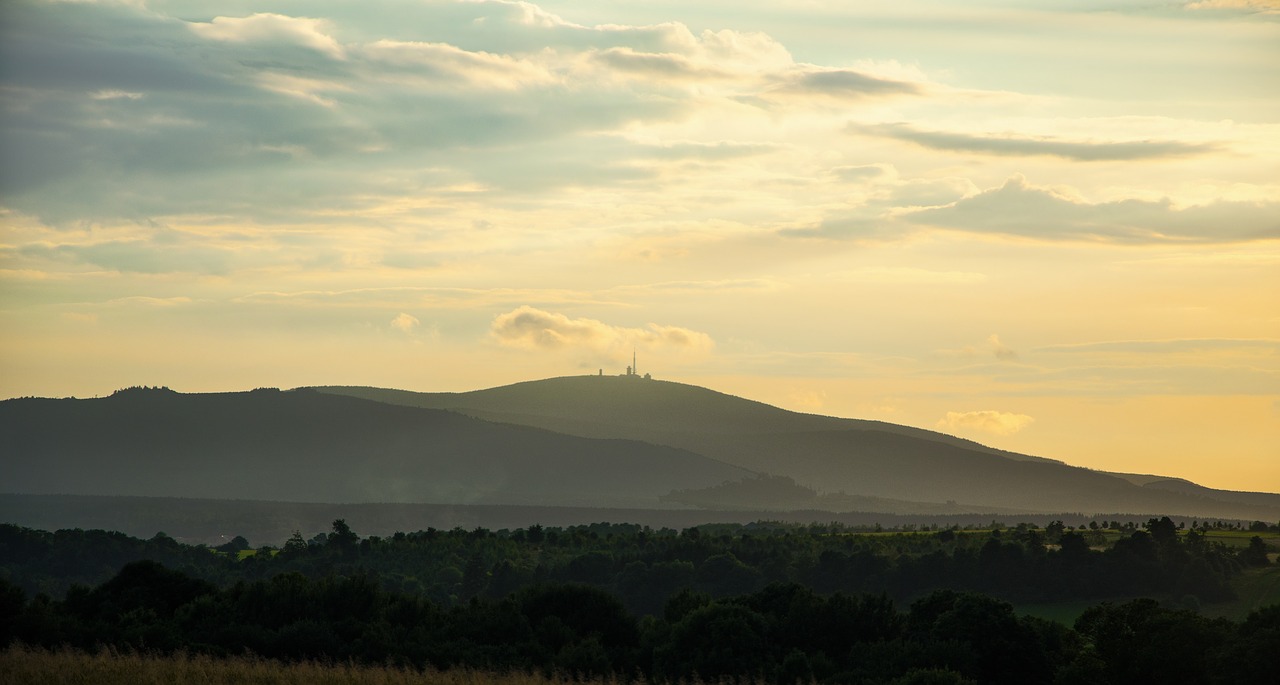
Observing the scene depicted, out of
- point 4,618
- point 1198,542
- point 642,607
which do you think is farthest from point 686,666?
point 1198,542

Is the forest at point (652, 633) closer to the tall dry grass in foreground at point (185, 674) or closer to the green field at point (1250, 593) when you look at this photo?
the tall dry grass in foreground at point (185, 674)

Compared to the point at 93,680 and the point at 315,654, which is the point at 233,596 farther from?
the point at 93,680

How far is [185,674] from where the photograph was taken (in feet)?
135

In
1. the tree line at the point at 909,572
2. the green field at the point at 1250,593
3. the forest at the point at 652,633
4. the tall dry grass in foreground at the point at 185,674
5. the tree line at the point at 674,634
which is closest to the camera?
the tall dry grass in foreground at the point at 185,674

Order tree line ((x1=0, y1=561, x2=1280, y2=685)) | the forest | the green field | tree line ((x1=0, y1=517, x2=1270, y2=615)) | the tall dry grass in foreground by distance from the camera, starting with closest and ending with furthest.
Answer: the tall dry grass in foreground < the forest < tree line ((x1=0, y1=561, x2=1280, y2=685)) < the green field < tree line ((x1=0, y1=517, x2=1270, y2=615))

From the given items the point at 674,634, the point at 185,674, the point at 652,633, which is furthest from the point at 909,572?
the point at 185,674

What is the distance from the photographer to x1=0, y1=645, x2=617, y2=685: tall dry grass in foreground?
40156 mm

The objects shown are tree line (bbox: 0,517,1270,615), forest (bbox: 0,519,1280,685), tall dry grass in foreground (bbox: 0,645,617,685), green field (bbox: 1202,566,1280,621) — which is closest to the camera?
tall dry grass in foreground (bbox: 0,645,617,685)

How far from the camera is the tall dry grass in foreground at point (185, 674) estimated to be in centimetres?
4016

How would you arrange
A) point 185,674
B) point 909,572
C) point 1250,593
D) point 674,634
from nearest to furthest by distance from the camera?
1. point 185,674
2. point 674,634
3. point 1250,593
4. point 909,572

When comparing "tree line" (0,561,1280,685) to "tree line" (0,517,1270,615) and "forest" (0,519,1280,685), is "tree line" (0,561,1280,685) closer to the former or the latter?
"forest" (0,519,1280,685)

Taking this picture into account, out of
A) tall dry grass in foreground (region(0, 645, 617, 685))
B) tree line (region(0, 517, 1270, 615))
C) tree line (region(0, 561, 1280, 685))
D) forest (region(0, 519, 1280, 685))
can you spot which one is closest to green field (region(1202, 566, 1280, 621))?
tree line (region(0, 517, 1270, 615))

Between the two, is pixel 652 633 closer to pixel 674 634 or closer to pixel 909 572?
pixel 674 634

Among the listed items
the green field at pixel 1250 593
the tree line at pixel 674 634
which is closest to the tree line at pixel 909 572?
the green field at pixel 1250 593
